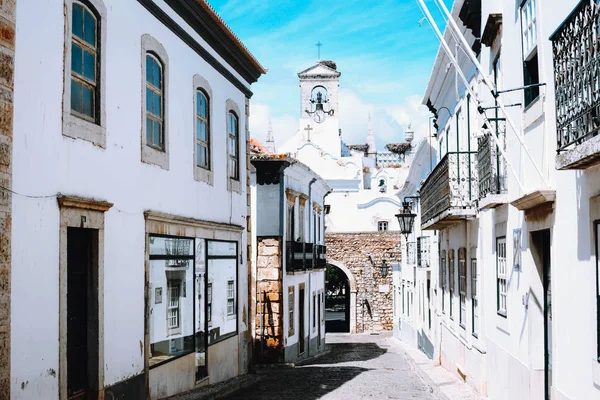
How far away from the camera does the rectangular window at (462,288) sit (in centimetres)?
1494

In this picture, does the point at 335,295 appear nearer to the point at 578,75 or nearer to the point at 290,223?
the point at 290,223

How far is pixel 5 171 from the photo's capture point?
6.93m

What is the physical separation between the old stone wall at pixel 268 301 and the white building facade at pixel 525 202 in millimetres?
4345

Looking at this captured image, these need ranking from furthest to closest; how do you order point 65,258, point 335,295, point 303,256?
1. point 335,295
2. point 303,256
3. point 65,258

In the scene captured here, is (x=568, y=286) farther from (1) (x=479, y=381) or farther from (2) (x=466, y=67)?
(2) (x=466, y=67)

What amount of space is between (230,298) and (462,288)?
4346 mm

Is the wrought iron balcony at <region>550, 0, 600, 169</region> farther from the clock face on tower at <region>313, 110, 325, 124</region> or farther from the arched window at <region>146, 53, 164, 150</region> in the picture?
the clock face on tower at <region>313, 110, 325, 124</region>

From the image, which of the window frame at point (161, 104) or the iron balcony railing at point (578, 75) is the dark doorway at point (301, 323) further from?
the iron balcony railing at point (578, 75)

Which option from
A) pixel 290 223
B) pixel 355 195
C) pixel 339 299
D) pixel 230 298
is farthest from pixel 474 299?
pixel 339 299

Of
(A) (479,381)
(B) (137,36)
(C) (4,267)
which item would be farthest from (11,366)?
(A) (479,381)

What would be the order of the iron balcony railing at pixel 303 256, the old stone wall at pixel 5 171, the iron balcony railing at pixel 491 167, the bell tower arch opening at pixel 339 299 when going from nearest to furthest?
the old stone wall at pixel 5 171 < the iron balcony railing at pixel 491 167 < the iron balcony railing at pixel 303 256 < the bell tower arch opening at pixel 339 299

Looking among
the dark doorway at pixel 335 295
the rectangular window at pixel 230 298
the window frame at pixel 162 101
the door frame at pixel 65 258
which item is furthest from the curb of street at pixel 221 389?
the dark doorway at pixel 335 295

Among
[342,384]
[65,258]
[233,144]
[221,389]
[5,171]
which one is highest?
[233,144]

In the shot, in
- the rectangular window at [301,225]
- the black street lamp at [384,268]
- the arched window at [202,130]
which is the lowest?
the black street lamp at [384,268]
